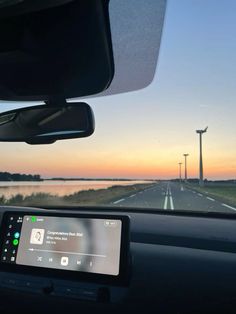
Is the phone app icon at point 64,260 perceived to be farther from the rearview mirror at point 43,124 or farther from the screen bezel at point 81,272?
the rearview mirror at point 43,124

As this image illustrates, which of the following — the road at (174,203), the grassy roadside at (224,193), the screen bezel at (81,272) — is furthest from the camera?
the grassy roadside at (224,193)

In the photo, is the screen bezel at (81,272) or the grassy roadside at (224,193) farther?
the grassy roadside at (224,193)

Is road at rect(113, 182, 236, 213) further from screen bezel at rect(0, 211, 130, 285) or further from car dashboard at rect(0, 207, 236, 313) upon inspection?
screen bezel at rect(0, 211, 130, 285)

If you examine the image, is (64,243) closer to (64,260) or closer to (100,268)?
(64,260)

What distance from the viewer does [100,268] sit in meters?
2.43

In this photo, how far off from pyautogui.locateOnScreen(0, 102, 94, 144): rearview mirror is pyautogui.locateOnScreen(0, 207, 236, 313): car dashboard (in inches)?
20.5

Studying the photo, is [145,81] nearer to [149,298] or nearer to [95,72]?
[95,72]

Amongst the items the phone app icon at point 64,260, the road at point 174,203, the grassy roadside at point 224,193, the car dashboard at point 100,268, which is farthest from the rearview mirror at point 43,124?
the grassy roadside at point 224,193

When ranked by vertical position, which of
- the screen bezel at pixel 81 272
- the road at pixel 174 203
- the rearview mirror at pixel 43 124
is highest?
the road at pixel 174 203

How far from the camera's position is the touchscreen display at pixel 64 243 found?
96.2 inches

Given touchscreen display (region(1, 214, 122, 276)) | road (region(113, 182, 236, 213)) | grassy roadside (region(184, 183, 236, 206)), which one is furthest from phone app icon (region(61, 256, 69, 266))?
grassy roadside (region(184, 183, 236, 206))

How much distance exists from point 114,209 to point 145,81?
187cm

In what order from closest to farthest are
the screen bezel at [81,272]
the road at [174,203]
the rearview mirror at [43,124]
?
the screen bezel at [81,272]
the rearview mirror at [43,124]
the road at [174,203]

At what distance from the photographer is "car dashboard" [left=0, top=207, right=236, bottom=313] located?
2.45 meters
